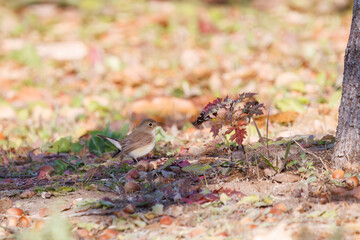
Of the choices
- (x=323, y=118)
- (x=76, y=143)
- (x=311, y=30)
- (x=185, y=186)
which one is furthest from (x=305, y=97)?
(x=311, y=30)

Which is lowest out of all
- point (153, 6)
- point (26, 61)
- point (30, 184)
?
point (30, 184)

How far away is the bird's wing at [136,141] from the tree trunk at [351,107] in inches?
83.7

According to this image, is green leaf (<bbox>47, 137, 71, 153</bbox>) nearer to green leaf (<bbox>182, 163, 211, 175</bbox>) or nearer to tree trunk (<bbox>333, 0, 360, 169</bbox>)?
green leaf (<bbox>182, 163, 211, 175</bbox>)

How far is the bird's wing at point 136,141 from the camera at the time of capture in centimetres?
503

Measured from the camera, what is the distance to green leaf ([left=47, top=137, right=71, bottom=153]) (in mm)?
5559

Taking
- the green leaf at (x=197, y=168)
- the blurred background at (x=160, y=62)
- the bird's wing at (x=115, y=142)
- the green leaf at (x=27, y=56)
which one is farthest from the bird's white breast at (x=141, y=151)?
the green leaf at (x=27, y=56)

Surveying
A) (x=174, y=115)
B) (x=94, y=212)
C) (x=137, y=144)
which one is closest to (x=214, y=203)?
(x=94, y=212)

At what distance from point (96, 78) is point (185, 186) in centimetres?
616

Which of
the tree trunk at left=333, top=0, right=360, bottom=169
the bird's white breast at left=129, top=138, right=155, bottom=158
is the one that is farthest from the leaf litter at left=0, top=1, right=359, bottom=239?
the tree trunk at left=333, top=0, right=360, bottom=169

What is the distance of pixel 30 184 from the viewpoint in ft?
14.3

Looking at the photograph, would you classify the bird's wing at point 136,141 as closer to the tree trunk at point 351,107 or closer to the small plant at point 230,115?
the small plant at point 230,115

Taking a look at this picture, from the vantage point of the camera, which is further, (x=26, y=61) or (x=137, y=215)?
(x=26, y=61)

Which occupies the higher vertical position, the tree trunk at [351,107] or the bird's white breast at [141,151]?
the tree trunk at [351,107]

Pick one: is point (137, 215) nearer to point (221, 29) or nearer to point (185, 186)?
point (185, 186)
